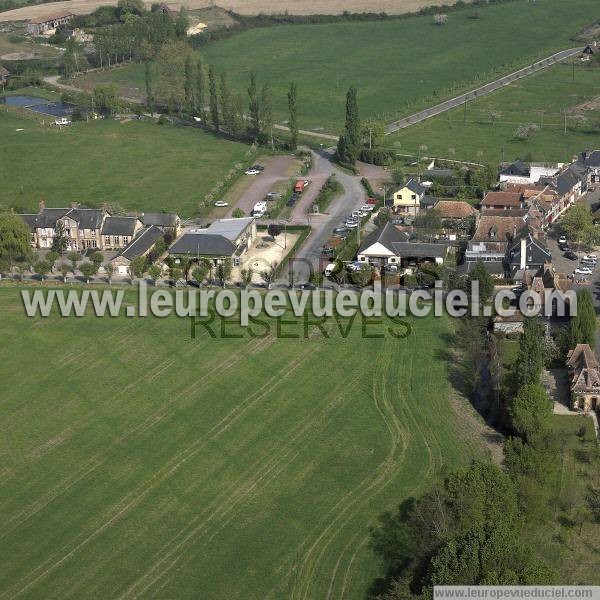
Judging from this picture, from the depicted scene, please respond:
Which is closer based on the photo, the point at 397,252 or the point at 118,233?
the point at 397,252

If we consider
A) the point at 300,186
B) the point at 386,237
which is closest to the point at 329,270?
the point at 386,237

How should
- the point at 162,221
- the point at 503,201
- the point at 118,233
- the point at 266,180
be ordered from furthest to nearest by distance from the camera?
the point at 266,180, the point at 503,201, the point at 162,221, the point at 118,233

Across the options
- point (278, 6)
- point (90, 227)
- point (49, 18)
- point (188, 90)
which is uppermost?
point (278, 6)

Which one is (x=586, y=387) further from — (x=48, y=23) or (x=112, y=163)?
(x=48, y=23)

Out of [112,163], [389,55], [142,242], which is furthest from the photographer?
[389,55]

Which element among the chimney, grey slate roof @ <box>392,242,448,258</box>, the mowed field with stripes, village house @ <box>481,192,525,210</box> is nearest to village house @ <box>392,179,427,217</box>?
village house @ <box>481,192,525,210</box>

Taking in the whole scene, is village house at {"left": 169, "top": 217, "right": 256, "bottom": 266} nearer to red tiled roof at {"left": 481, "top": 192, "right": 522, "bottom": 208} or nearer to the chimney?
the chimney

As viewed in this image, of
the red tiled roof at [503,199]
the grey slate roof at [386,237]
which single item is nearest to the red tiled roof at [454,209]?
the red tiled roof at [503,199]

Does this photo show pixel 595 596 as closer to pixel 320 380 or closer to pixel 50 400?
pixel 320 380
